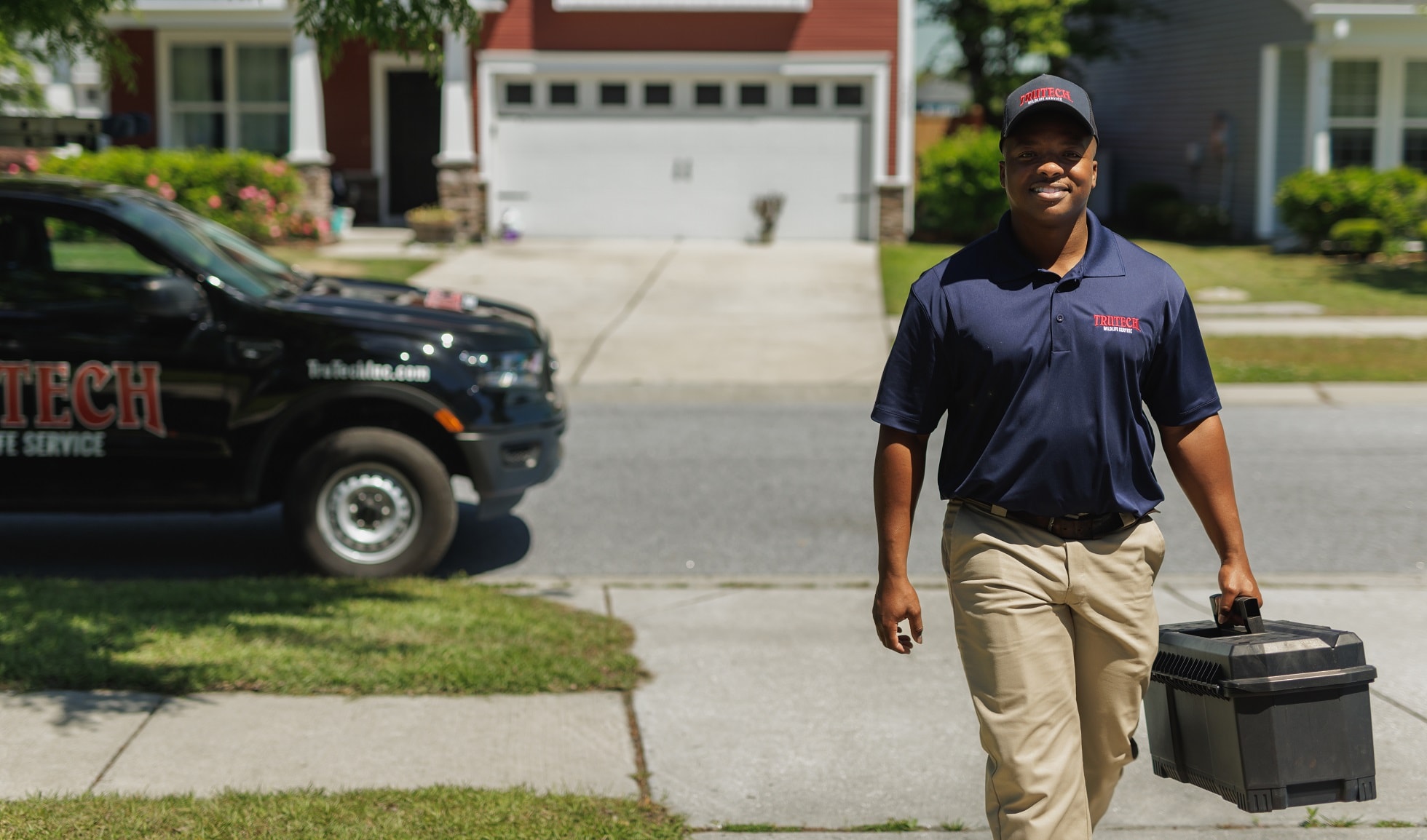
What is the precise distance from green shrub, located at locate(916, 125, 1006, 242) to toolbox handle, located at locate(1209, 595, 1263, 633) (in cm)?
1886

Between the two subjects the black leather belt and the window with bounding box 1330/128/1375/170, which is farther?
the window with bounding box 1330/128/1375/170

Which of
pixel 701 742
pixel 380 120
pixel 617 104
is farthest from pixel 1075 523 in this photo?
pixel 380 120

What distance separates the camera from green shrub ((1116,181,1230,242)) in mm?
24047

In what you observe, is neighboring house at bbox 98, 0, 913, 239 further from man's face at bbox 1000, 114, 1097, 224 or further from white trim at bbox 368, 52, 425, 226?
man's face at bbox 1000, 114, 1097, 224

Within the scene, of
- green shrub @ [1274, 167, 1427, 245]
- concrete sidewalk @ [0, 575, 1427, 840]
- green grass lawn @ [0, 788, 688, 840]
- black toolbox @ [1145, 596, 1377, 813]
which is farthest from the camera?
green shrub @ [1274, 167, 1427, 245]

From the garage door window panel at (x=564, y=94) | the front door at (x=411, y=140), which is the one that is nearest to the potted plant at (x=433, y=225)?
the garage door window panel at (x=564, y=94)

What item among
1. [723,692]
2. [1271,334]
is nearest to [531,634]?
[723,692]

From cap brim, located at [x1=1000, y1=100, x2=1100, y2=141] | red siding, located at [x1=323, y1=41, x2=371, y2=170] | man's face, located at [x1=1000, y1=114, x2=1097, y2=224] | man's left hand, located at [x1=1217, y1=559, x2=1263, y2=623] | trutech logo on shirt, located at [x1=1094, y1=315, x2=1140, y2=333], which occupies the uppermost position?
red siding, located at [x1=323, y1=41, x2=371, y2=170]

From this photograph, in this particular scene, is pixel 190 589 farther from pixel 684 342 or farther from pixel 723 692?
pixel 684 342

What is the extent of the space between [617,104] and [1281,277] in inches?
390

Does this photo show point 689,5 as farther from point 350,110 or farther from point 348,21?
point 348,21

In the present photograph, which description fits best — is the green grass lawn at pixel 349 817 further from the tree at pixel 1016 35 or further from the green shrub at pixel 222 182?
the tree at pixel 1016 35

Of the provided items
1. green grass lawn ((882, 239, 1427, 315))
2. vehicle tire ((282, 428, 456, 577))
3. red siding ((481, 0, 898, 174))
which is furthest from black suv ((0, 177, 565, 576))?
red siding ((481, 0, 898, 174))

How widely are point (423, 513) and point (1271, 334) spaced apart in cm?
1079
